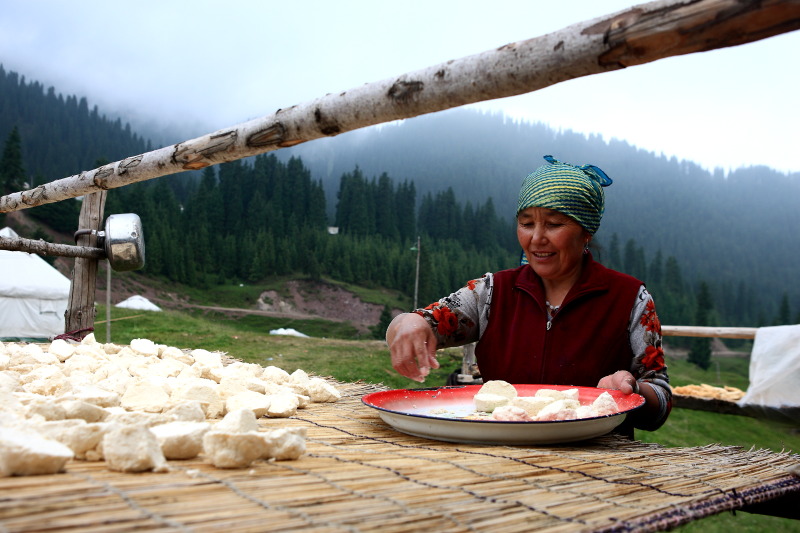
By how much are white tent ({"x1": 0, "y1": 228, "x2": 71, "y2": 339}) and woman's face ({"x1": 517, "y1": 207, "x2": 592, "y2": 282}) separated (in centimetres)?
1299

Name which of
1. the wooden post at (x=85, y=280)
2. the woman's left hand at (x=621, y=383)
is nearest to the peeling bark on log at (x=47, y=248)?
the wooden post at (x=85, y=280)

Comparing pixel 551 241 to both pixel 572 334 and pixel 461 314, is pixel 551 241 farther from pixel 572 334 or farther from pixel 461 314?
pixel 461 314

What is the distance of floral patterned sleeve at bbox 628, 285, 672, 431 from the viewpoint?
2.01m

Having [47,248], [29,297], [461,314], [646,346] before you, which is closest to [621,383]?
[646,346]

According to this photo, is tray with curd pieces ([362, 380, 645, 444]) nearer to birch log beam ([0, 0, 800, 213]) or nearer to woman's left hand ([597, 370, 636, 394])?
woman's left hand ([597, 370, 636, 394])

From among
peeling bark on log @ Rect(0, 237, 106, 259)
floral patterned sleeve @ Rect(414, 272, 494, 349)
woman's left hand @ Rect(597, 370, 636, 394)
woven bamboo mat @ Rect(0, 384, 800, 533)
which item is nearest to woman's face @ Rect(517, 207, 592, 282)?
floral patterned sleeve @ Rect(414, 272, 494, 349)

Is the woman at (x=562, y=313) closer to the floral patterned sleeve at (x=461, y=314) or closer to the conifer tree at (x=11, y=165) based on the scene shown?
the floral patterned sleeve at (x=461, y=314)

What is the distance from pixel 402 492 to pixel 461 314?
147 centimetres

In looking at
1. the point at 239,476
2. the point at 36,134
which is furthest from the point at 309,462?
the point at 36,134

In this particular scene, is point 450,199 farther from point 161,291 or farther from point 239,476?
point 239,476

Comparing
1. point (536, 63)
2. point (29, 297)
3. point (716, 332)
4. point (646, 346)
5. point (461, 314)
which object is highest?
point (536, 63)

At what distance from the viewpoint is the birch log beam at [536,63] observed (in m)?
0.82

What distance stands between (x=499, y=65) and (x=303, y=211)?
128ft

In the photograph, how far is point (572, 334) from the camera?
213 cm
